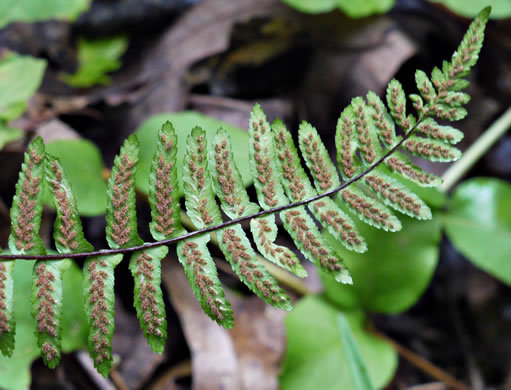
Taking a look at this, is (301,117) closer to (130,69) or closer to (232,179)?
(130,69)

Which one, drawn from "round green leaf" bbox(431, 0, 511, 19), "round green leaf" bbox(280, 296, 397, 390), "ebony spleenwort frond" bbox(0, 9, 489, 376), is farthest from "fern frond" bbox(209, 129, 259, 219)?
"round green leaf" bbox(431, 0, 511, 19)

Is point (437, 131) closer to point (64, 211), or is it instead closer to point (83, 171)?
point (64, 211)

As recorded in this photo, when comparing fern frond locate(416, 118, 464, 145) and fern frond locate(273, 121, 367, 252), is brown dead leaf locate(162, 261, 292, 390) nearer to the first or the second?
fern frond locate(273, 121, 367, 252)

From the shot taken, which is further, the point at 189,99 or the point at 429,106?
the point at 189,99

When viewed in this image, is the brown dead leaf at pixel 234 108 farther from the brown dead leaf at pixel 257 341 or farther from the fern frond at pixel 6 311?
the fern frond at pixel 6 311

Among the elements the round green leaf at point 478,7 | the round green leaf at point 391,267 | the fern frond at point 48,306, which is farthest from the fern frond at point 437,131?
the round green leaf at point 478,7

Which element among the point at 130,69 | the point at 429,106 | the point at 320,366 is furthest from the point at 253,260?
the point at 130,69
